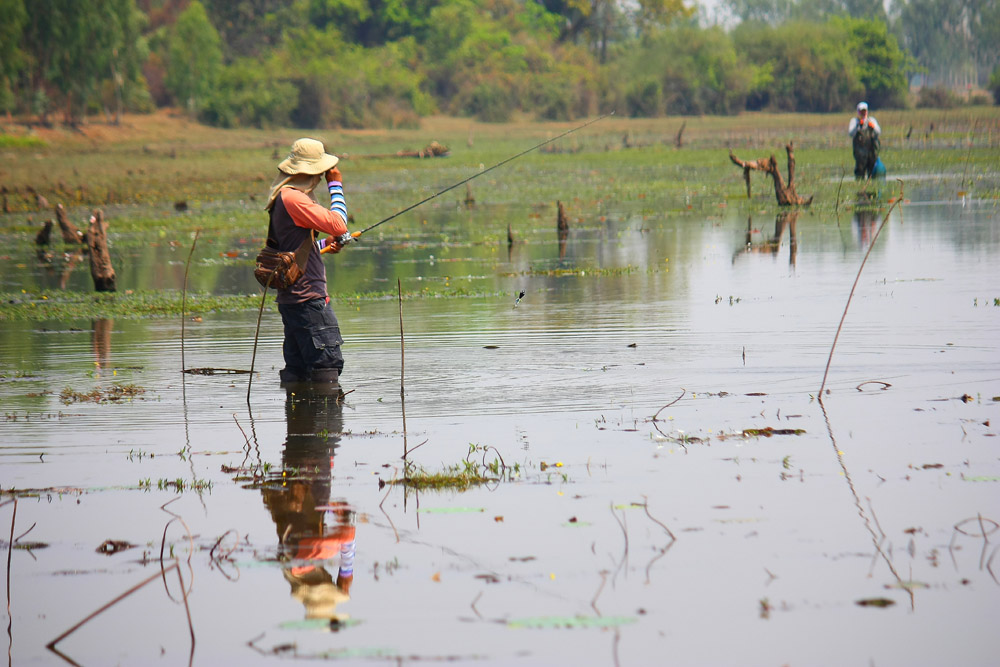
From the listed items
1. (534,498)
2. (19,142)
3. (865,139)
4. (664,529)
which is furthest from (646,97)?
→ (664,529)

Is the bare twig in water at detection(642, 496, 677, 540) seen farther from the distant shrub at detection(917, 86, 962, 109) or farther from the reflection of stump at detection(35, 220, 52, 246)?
the distant shrub at detection(917, 86, 962, 109)

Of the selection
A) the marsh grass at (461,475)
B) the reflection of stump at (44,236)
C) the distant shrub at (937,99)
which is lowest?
the marsh grass at (461,475)

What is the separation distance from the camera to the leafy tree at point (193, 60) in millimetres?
69125

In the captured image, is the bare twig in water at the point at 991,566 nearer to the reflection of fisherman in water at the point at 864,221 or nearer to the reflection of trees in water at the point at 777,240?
the reflection of trees in water at the point at 777,240

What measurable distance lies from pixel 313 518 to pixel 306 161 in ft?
9.16

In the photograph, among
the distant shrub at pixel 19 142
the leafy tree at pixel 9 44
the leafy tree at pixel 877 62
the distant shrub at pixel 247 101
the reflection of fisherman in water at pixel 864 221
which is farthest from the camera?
the leafy tree at pixel 877 62

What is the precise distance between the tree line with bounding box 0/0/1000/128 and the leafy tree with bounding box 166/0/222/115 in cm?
13

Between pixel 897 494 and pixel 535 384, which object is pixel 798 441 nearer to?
pixel 897 494

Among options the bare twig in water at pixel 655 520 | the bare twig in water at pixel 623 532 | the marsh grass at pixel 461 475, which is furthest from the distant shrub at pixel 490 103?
the bare twig in water at pixel 623 532

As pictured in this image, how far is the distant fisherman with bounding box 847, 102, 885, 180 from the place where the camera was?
2483 cm

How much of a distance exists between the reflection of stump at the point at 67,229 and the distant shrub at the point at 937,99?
63.2m

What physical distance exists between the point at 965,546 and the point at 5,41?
57593 millimetres

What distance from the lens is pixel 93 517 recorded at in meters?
5.83

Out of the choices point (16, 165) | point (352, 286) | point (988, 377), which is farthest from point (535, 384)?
point (16, 165)
